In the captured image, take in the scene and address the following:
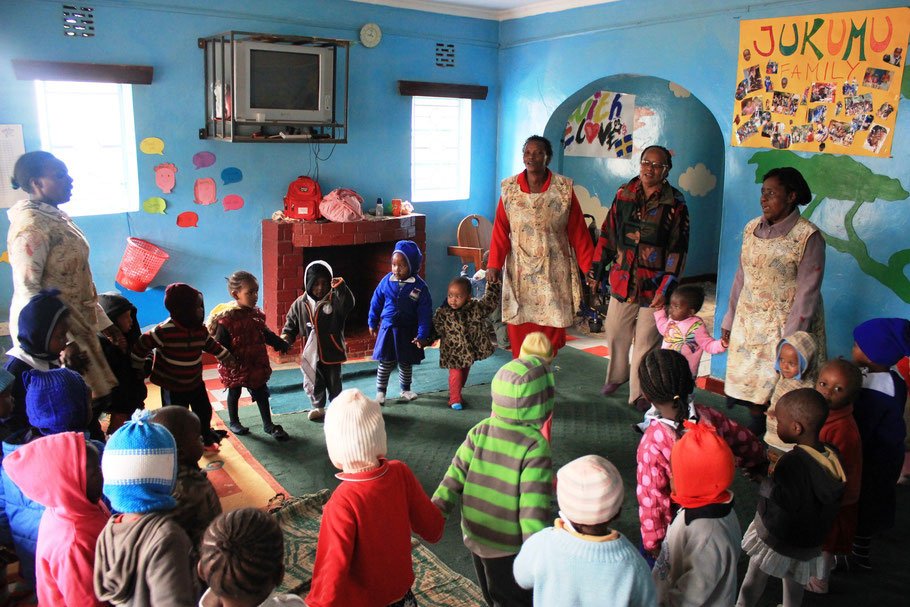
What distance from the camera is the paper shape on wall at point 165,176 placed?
17.8ft

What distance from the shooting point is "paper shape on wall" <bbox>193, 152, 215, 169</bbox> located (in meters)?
5.57

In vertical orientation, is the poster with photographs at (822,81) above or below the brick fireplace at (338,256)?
above

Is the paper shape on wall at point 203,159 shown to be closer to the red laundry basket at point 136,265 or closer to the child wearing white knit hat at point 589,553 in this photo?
the red laundry basket at point 136,265

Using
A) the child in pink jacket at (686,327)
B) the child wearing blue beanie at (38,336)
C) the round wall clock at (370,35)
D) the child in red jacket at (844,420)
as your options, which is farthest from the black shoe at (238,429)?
the round wall clock at (370,35)

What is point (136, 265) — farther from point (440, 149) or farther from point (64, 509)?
point (64, 509)

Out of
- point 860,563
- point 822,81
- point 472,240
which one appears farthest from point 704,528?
point 472,240

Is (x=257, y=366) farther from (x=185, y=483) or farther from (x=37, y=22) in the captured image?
(x=37, y=22)

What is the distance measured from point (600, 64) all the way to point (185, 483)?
4.98m

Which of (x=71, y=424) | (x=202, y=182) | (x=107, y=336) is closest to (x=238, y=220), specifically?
(x=202, y=182)

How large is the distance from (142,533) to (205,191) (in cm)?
421

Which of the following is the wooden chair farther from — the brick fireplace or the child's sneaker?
the child's sneaker

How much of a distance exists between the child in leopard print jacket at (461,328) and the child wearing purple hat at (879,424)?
220 cm

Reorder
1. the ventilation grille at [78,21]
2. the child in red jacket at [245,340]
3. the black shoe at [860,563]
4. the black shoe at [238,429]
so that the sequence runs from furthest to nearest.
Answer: the ventilation grille at [78,21]
the black shoe at [238,429]
the child in red jacket at [245,340]
the black shoe at [860,563]

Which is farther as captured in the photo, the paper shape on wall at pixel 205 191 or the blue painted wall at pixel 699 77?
the paper shape on wall at pixel 205 191
